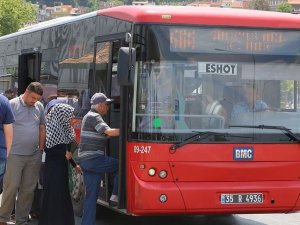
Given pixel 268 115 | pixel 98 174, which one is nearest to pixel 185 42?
pixel 268 115

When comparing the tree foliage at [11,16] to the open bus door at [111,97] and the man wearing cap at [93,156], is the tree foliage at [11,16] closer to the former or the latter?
the open bus door at [111,97]

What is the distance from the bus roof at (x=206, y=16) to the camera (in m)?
8.12

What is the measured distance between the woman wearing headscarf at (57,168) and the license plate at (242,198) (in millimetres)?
1814

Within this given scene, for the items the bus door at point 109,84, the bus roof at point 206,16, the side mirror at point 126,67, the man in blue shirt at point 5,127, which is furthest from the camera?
the bus door at point 109,84

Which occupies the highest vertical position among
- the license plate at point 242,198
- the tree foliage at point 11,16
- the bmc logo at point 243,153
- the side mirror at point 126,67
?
the tree foliage at point 11,16

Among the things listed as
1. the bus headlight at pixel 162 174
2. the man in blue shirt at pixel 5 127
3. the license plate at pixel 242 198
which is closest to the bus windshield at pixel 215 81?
the bus headlight at pixel 162 174

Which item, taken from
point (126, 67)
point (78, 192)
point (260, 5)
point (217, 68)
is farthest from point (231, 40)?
point (260, 5)

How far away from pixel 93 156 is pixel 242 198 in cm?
174

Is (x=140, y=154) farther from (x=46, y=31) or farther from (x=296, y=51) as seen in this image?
(x=46, y=31)

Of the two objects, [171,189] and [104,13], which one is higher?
[104,13]

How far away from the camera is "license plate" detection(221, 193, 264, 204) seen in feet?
26.7

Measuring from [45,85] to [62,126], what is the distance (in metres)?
3.69

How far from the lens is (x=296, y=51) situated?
8.50 m

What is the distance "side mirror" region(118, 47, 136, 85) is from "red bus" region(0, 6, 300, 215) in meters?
0.01
